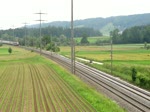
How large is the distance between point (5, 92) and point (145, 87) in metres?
14.5

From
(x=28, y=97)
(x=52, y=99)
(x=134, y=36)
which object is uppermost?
(x=134, y=36)

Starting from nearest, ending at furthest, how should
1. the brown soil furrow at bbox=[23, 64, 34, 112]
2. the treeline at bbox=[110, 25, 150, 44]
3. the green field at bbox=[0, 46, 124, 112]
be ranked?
1. the green field at bbox=[0, 46, 124, 112]
2. the brown soil furrow at bbox=[23, 64, 34, 112]
3. the treeline at bbox=[110, 25, 150, 44]

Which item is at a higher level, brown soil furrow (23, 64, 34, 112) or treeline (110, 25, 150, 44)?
treeline (110, 25, 150, 44)

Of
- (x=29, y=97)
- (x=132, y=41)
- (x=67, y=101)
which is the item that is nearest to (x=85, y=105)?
(x=67, y=101)

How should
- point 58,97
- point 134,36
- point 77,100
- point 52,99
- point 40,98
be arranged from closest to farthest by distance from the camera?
1. point 77,100
2. point 52,99
3. point 40,98
4. point 58,97
5. point 134,36

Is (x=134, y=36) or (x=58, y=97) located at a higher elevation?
(x=134, y=36)

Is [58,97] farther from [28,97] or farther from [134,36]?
[134,36]

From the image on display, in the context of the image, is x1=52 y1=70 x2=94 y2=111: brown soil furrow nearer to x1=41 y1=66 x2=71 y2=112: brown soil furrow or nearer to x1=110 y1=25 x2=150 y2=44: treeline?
x1=41 y1=66 x2=71 y2=112: brown soil furrow

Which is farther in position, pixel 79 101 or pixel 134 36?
pixel 134 36

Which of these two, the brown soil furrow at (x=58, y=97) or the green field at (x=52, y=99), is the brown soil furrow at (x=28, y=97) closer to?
the green field at (x=52, y=99)

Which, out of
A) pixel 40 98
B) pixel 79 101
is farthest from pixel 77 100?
pixel 40 98

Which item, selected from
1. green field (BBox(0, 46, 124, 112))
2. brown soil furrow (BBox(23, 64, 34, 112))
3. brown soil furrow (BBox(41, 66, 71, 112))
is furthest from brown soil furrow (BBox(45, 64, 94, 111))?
brown soil furrow (BBox(23, 64, 34, 112))

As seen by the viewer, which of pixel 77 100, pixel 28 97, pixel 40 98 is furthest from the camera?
pixel 28 97

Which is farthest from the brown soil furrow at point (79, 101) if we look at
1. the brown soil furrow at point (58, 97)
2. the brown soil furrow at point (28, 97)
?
the brown soil furrow at point (28, 97)
